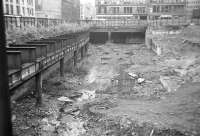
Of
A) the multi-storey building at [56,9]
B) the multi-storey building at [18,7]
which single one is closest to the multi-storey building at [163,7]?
the multi-storey building at [56,9]

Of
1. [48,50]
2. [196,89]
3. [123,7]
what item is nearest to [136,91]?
[196,89]

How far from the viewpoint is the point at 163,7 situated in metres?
91.9

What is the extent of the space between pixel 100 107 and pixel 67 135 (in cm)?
437

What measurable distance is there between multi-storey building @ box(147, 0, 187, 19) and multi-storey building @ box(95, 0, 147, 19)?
3.74m

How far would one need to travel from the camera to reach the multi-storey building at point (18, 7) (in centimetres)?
5916

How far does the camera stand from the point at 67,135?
13000 mm

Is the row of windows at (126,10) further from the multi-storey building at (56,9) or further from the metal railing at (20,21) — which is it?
the metal railing at (20,21)

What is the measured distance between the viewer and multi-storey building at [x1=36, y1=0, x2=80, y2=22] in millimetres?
93438

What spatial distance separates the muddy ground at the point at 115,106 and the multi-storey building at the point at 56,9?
71634 mm

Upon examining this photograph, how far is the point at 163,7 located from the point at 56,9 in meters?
44.4

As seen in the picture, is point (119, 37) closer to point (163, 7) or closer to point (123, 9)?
point (123, 9)

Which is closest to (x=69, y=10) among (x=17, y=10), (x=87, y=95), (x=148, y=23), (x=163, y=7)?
(x=163, y=7)

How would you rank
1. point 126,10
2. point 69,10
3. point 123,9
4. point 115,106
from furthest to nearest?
point 69,10
point 126,10
point 123,9
point 115,106

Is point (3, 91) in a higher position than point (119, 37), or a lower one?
lower
